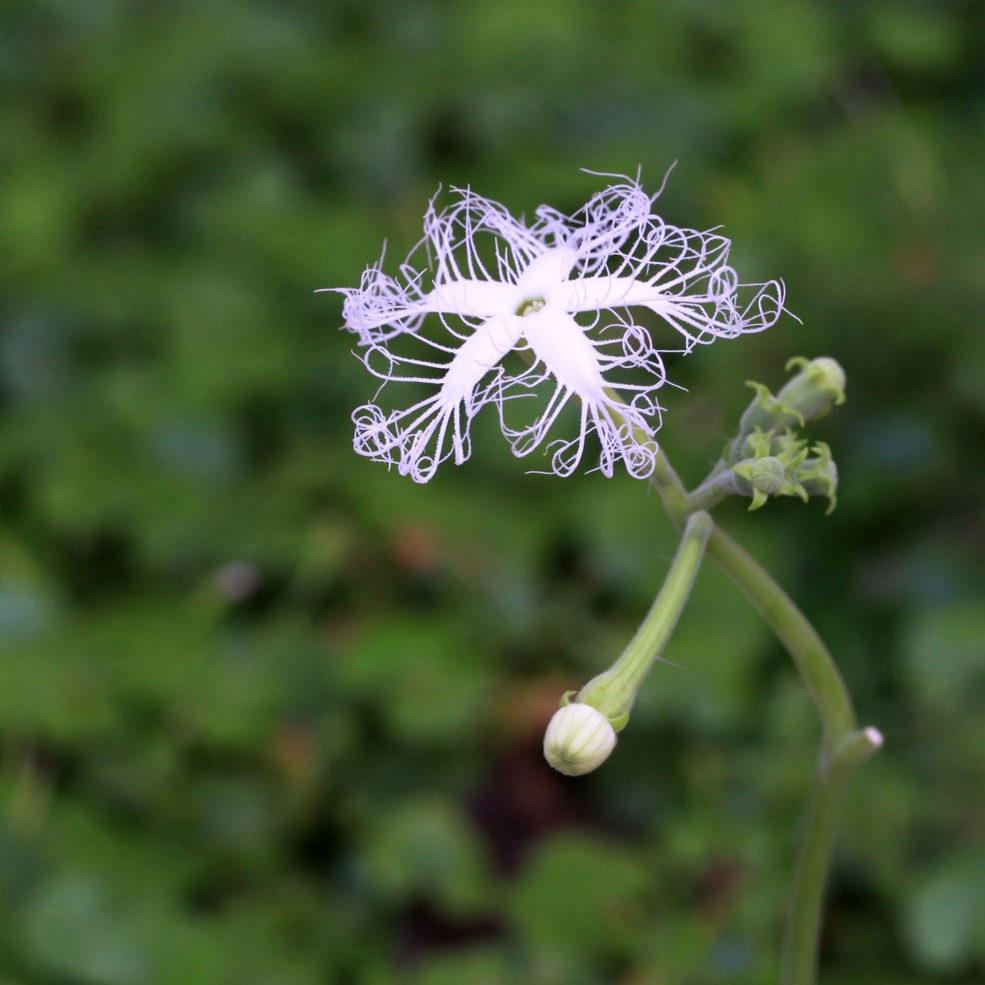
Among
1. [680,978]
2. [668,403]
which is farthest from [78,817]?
[668,403]

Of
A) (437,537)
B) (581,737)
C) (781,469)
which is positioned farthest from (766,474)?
(437,537)

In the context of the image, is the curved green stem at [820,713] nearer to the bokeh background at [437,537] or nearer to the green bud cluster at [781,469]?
the green bud cluster at [781,469]

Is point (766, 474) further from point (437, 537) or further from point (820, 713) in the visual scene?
point (437, 537)

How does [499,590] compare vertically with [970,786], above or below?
above

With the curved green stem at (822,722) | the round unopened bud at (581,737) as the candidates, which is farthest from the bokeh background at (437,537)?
the round unopened bud at (581,737)

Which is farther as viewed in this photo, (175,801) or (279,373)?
(279,373)

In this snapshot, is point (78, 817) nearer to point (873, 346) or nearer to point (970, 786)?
point (970, 786)

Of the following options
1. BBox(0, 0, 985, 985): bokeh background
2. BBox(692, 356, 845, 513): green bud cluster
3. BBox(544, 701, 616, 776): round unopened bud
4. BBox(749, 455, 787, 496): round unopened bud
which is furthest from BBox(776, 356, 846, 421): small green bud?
BBox(0, 0, 985, 985): bokeh background
